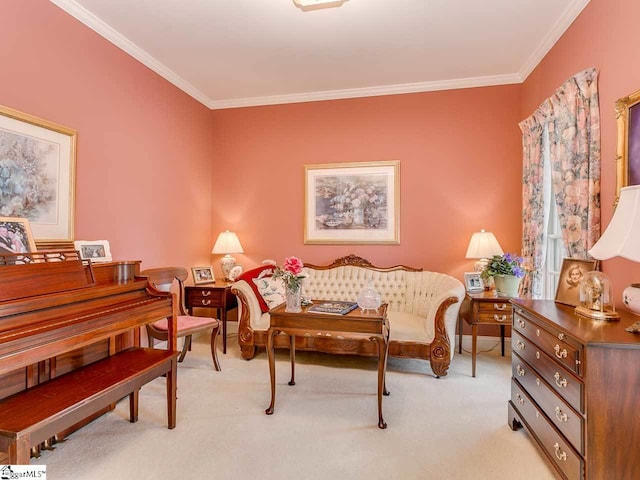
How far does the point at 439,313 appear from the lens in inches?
126

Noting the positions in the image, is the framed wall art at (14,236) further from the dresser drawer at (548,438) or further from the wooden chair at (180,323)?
the dresser drawer at (548,438)

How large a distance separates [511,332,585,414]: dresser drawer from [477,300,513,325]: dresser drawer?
42.3 inches

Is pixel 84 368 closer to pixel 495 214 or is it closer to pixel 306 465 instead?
pixel 306 465

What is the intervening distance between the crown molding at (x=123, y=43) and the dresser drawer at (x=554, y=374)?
13.7 feet

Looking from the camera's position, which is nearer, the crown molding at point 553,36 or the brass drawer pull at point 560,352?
the brass drawer pull at point 560,352

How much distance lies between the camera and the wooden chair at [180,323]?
3.13 m

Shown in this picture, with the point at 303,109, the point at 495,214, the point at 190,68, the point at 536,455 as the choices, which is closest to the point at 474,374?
the point at 536,455

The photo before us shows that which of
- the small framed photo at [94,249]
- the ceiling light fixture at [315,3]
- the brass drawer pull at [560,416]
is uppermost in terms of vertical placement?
the ceiling light fixture at [315,3]

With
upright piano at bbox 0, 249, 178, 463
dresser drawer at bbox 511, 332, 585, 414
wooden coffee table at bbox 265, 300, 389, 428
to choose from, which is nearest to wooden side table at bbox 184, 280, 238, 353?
upright piano at bbox 0, 249, 178, 463

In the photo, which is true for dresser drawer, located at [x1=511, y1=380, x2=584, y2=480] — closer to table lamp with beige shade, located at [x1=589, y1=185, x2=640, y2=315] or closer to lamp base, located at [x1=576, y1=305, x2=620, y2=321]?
lamp base, located at [x1=576, y1=305, x2=620, y2=321]

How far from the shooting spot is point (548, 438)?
188cm

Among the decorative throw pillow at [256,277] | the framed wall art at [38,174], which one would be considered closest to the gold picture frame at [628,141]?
the decorative throw pillow at [256,277]

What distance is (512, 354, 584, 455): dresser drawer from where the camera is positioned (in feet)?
5.27

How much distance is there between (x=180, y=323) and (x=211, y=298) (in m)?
0.73
